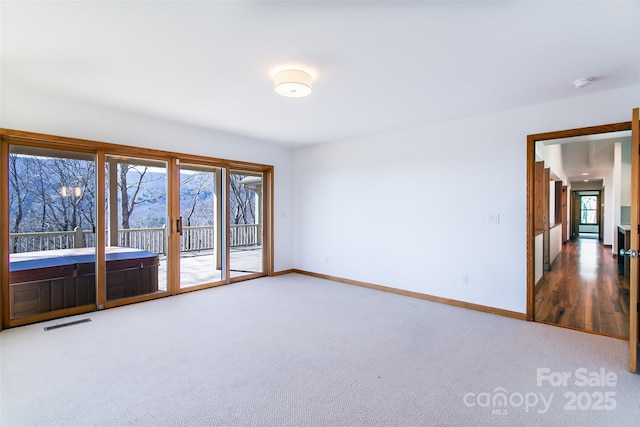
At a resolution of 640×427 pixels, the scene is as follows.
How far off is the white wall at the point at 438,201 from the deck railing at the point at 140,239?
1.57m

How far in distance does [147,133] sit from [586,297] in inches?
252

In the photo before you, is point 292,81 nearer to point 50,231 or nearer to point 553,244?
point 50,231

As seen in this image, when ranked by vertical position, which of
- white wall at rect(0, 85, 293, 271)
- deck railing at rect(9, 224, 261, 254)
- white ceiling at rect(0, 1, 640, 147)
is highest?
white ceiling at rect(0, 1, 640, 147)

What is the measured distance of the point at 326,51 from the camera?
2355 millimetres

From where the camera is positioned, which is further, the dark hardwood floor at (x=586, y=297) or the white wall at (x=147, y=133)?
the dark hardwood floor at (x=586, y=297)

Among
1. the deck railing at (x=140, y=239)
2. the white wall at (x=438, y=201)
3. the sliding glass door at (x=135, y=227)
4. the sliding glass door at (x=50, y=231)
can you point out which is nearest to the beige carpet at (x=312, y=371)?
the sliding glass door at (x=50, y=231)

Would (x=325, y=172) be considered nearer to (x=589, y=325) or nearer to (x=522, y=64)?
(x=522, y=64)

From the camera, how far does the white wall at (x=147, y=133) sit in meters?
3.25

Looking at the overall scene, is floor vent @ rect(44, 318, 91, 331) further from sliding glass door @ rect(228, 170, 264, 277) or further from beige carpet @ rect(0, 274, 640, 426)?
sliding glass door @ rect(228, 170, 264, 277)

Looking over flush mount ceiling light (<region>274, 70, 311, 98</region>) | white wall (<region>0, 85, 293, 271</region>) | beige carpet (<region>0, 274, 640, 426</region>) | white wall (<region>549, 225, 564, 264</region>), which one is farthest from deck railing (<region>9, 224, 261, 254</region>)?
white wall (<region>549, 225, 564, 264</region>)

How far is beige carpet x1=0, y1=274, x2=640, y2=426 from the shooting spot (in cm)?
188

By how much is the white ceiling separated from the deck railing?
160cm

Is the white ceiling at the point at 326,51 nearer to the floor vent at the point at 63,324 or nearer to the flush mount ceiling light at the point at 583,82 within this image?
the flush mount ceiling light at the point at 583,82

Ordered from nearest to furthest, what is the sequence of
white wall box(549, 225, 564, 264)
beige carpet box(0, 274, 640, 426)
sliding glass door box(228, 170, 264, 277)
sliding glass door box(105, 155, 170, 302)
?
beige carpet box(0, 274, 640, 426) < sliding glass door box(105, 155, 170, 302) < sliding glass door box(228, 170, 264, 277) < white wall box(549, 225, 564, 264)
